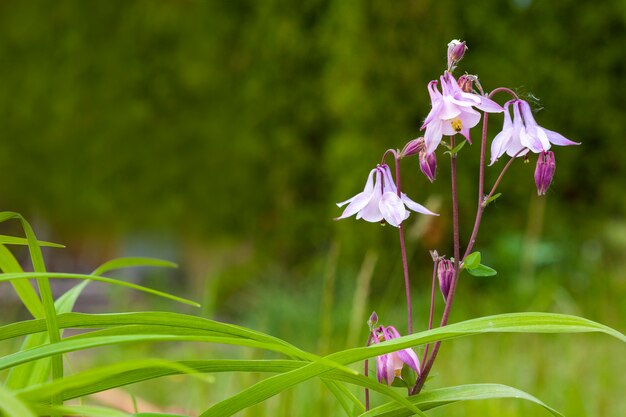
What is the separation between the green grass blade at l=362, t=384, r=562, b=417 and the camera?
59cm

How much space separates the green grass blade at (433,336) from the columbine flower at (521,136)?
0.14 m

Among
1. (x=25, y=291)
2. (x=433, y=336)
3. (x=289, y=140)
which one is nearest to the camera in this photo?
(x=433, y=336)

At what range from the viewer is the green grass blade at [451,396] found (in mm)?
586

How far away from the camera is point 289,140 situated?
4008mm

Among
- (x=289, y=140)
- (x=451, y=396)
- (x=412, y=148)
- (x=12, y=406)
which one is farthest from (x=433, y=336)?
(x=289, y=140)

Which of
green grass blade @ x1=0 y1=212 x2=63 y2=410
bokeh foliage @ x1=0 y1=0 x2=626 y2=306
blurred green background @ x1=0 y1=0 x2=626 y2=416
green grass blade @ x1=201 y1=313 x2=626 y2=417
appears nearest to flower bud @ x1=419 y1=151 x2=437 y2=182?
green grass blade @ x1=201 y1=313 x2=626 y2=417

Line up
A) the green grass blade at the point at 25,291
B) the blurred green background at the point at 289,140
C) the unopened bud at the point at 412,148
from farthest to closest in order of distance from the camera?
the blurred green background at the point at 289,140
the green grass blade at the point at 25,291
the unopened bud at the point at 412,148

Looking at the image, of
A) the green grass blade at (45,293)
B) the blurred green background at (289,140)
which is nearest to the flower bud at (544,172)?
the green grass blade at (45,293)

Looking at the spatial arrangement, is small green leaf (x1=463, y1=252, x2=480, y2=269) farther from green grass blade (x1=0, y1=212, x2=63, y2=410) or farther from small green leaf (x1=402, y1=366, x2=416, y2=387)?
green grass blade (x1=0, y1=212, x2=63, y2=410)

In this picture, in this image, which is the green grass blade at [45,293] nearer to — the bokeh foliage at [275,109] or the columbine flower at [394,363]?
the columbine flower at [394,363]

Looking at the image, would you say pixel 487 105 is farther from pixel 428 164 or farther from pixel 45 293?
pixel 45 293

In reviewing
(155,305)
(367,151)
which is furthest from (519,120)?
(155,305)

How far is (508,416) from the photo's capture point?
1.35 metres

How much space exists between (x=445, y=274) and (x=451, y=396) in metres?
0.11
